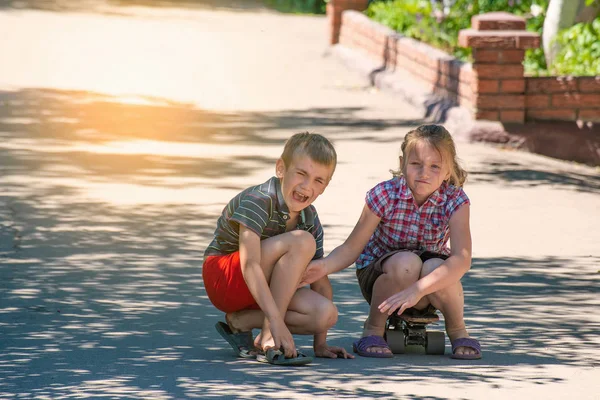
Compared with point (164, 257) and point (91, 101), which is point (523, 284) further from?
point (91, 101)

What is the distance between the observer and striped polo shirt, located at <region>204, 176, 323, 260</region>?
480 centimetres

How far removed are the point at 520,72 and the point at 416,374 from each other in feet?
21.6

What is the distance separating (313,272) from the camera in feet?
16.2

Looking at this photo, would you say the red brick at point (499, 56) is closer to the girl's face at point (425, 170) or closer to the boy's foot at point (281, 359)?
the girl's face at point (425, 170)

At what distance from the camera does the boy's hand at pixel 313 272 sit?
16.1 feet

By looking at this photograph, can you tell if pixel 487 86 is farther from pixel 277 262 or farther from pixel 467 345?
pixel 277 262

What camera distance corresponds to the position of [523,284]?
642 cm

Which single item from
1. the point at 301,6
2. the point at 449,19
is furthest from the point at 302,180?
the point at 301,6

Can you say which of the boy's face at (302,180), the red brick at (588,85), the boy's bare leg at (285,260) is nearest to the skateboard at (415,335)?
the boy's bare leg at (285,260)

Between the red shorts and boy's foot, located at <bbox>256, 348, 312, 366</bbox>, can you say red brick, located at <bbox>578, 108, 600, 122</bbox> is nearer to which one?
the red shorts

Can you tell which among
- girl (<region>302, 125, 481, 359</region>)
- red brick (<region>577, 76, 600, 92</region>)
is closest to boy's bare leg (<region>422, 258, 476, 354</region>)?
girl (<region>302, 125, 481, 359</region>)

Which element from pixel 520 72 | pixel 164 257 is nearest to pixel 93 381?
pixel 164 257

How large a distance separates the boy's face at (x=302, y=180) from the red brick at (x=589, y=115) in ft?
21.0

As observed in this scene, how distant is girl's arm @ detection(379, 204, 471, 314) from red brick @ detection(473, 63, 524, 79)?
5.90 meters
